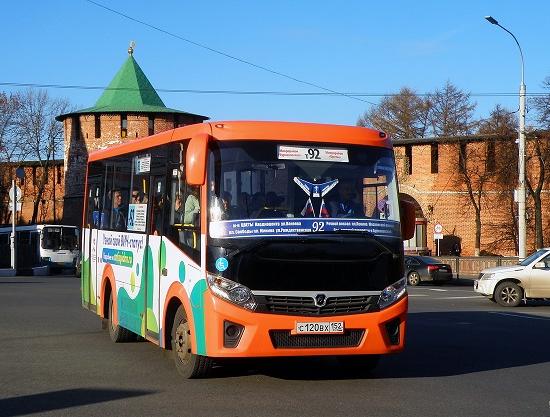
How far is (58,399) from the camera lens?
9109 millimetres

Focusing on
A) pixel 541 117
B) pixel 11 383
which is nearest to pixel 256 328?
pixel 11 383

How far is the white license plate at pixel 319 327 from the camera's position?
9.56 m

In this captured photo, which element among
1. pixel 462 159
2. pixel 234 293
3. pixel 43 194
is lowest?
pixel 234 293

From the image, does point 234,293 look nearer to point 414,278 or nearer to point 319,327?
point 319,327

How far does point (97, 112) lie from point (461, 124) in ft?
91.4

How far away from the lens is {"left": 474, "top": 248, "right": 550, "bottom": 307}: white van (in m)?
23.3

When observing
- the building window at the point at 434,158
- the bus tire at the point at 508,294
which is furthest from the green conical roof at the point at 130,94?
the bus tire at the point at 508,294

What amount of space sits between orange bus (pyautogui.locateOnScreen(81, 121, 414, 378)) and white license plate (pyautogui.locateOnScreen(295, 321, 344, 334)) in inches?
0.4

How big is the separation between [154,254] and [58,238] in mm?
38087

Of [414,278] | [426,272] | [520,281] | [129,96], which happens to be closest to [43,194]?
[129,96]

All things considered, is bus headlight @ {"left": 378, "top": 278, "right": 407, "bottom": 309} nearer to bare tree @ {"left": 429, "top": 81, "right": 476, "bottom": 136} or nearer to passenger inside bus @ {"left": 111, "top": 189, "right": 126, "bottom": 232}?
passenger inside bus @ {"left": 111, "top": 189, "right": 126, "bottom": 232}

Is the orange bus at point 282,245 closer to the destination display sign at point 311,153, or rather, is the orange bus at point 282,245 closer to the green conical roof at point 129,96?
the destination display sign at point 311,153

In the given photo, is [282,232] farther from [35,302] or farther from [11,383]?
[35,302]

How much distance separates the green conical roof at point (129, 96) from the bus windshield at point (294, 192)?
198 feet
